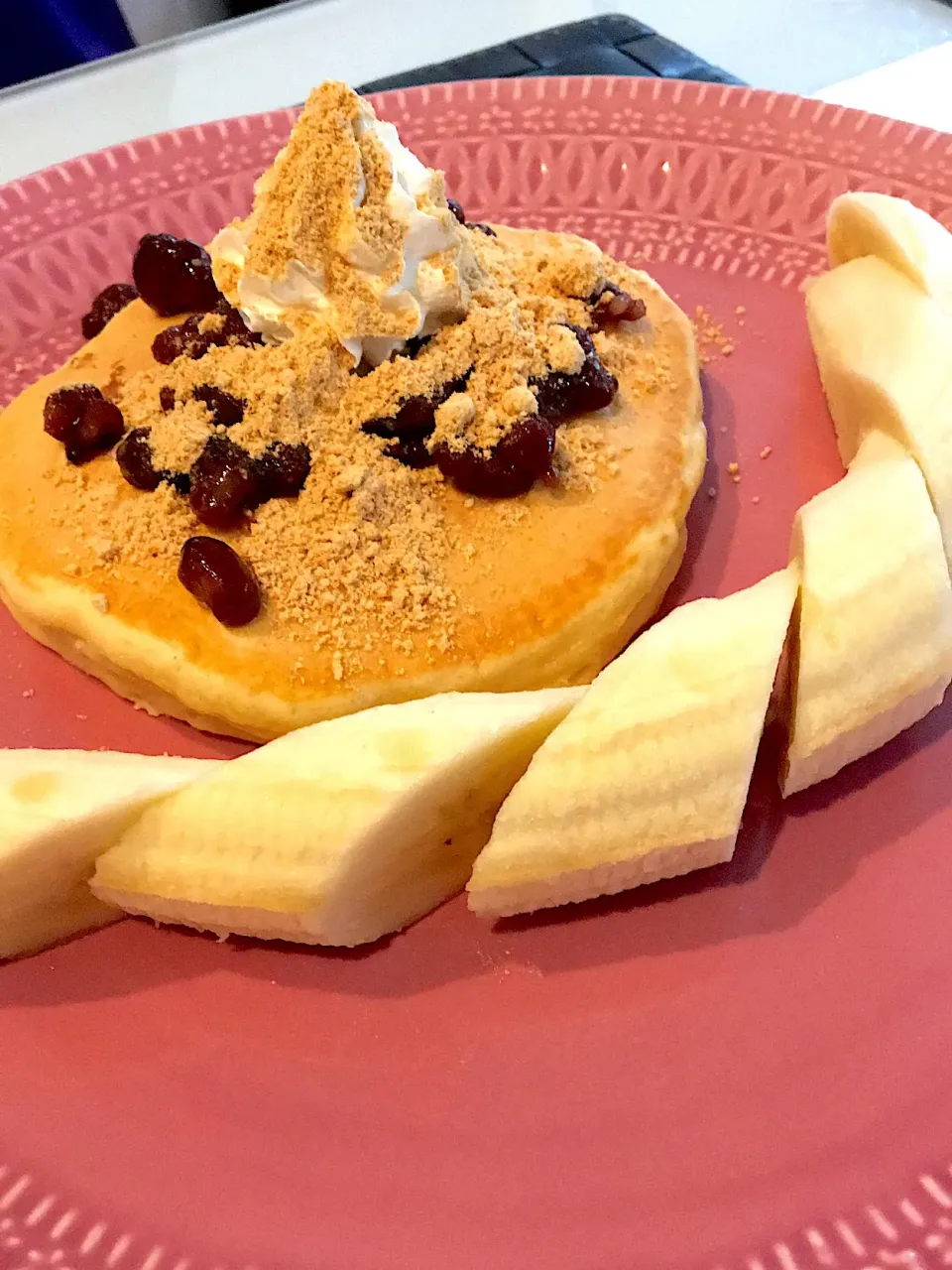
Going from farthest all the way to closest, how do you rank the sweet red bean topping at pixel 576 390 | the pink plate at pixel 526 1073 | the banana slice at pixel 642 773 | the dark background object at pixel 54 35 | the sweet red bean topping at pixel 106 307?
the dark background object at pixel 54 35 < the sweet red bean topping at pixel 106 307 < the sweet red bean topping at pixel 576 390 < the banana slice at pixel 642 773 < the pink plate at pixel 526 1073

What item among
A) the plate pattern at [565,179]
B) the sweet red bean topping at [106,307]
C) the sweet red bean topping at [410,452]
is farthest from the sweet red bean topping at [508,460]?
the plate pattern at [565,179]

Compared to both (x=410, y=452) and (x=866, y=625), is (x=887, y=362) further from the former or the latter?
(x=410, y=452)

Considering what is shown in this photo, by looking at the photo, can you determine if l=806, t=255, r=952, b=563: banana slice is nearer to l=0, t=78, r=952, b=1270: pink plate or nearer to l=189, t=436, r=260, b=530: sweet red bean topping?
l=0, t=78, r=952, b=1270: pink plate

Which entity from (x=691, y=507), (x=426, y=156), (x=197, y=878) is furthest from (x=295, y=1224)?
(x=426, y=156)

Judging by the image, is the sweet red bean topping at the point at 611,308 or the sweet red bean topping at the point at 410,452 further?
the sweet red bean topping at the point at 611,308

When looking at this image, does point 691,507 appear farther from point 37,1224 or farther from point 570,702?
Result: point 37,1224

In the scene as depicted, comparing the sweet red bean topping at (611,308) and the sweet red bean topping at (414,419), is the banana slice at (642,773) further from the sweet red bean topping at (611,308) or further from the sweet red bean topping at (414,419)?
the sweet red bean topping at (611,308)
